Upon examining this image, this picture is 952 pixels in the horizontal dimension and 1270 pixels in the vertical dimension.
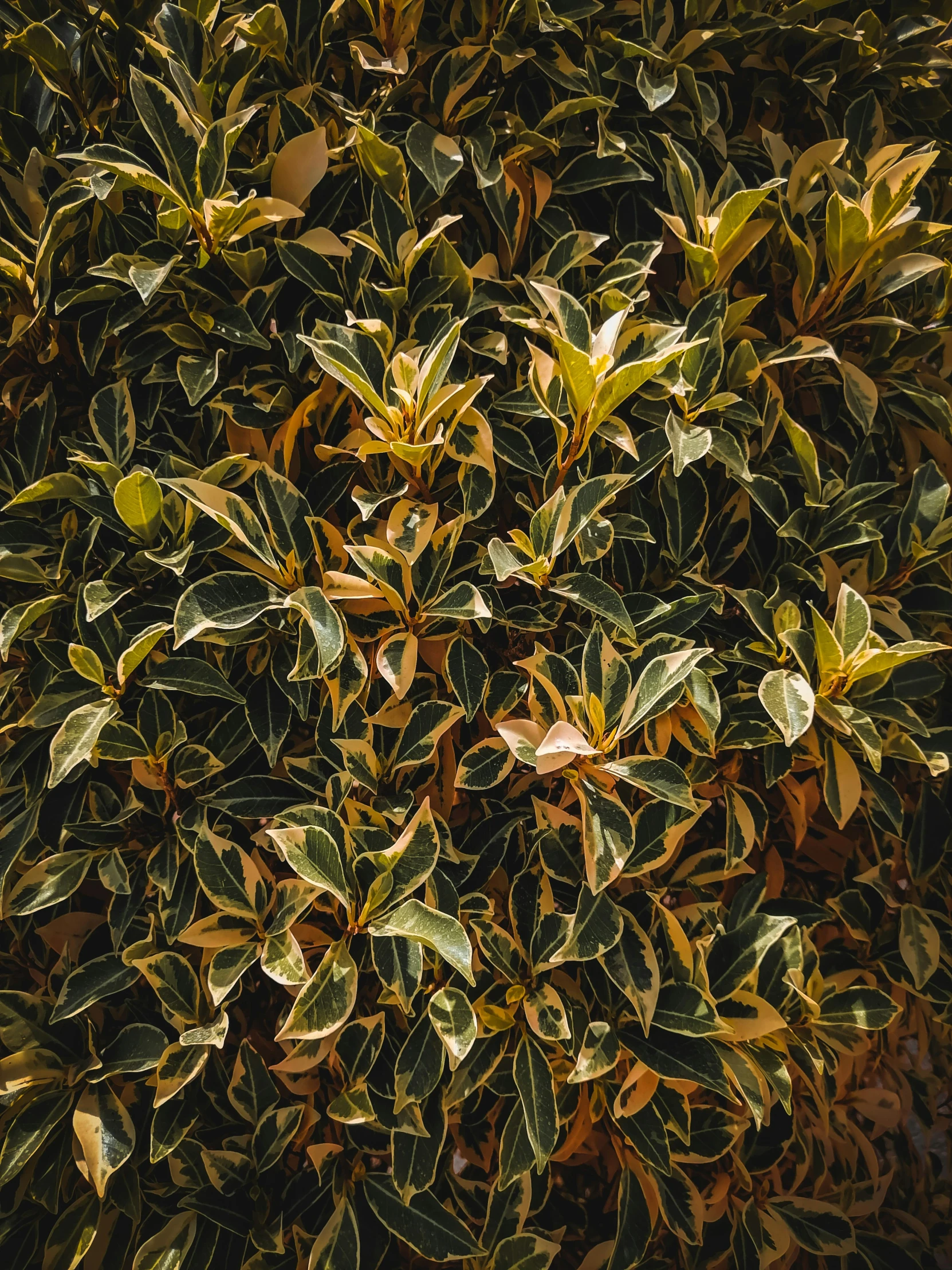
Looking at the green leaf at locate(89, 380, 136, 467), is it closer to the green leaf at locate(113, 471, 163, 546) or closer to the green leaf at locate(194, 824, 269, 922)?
the green leaf at locate(113, 471, 163, 546)

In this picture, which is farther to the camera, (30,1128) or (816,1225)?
(816,1225)

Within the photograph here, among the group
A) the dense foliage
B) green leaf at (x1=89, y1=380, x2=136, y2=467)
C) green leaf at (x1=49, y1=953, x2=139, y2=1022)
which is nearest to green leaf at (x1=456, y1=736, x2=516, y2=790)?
the dense foliage

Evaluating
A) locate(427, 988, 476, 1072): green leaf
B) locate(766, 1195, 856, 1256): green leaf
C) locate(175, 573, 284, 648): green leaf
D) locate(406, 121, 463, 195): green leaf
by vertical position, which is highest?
locate(406, 121, 463, 195): green leaf

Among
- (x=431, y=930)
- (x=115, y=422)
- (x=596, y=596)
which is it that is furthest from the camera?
(x=115, y=422)

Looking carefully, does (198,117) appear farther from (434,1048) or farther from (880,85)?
(434,1048)

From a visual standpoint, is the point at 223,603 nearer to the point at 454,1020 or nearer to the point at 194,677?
the point at 194,677

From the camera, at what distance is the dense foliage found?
958 mm

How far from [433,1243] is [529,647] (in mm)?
660

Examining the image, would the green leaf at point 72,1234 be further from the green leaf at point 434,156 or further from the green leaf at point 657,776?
the green leaf at point 434,156

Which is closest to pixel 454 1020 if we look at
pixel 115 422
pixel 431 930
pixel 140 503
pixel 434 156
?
pixel 431 930

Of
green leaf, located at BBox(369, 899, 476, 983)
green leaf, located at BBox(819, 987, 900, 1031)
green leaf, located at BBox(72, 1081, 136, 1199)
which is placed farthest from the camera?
green leaf, located at BBox(819, 987, 900, 1031)

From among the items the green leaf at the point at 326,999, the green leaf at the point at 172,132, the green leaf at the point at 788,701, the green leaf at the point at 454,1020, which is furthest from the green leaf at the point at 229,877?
the green leaf at the point at 172,132

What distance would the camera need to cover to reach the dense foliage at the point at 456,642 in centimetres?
96

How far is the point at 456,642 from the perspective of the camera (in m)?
1.00
